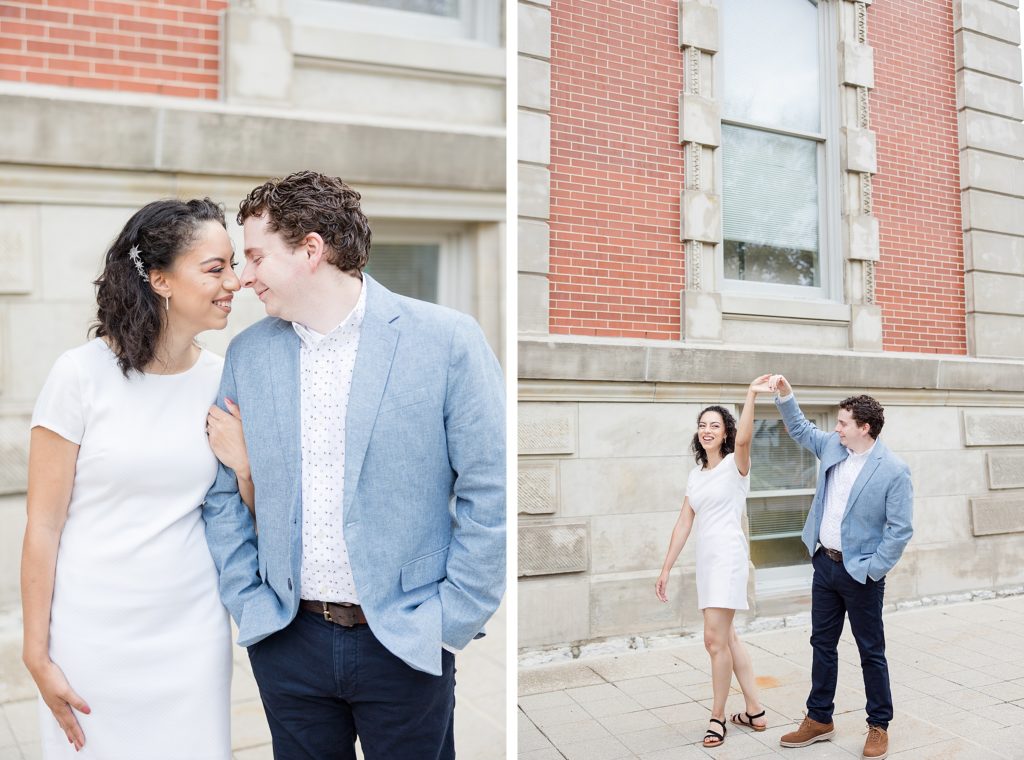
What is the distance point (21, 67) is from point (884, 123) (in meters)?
2.90

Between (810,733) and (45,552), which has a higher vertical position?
(45,552)

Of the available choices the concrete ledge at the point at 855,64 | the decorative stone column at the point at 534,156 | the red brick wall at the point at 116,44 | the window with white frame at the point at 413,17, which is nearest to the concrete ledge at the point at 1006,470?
the concrete ledge at the point at 855,64

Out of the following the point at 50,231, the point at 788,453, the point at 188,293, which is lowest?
the point at 788,453

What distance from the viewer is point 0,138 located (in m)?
2.96

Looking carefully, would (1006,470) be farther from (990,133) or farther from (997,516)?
(990,133)

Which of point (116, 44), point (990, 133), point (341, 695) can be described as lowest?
point (341, 695)

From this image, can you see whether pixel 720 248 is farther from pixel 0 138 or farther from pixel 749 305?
pixel 0 138

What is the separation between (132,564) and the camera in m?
1.59

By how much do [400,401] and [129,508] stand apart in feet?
1.87

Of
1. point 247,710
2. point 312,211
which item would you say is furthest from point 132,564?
point 247,710

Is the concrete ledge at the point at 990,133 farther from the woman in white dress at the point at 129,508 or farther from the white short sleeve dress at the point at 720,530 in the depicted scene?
the woman in white dress at the point at 129,508

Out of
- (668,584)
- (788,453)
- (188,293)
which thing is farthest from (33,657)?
(788,453)

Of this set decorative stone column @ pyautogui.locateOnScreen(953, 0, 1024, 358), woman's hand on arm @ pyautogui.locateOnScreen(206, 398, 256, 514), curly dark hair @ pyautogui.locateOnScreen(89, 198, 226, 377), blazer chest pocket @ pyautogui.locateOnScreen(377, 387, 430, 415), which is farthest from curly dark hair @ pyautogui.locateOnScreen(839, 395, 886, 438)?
curly dark hair @ pyautogui.locateOnScreen(89, 198, 226, 377)

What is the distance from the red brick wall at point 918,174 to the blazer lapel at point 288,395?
1.40 m
